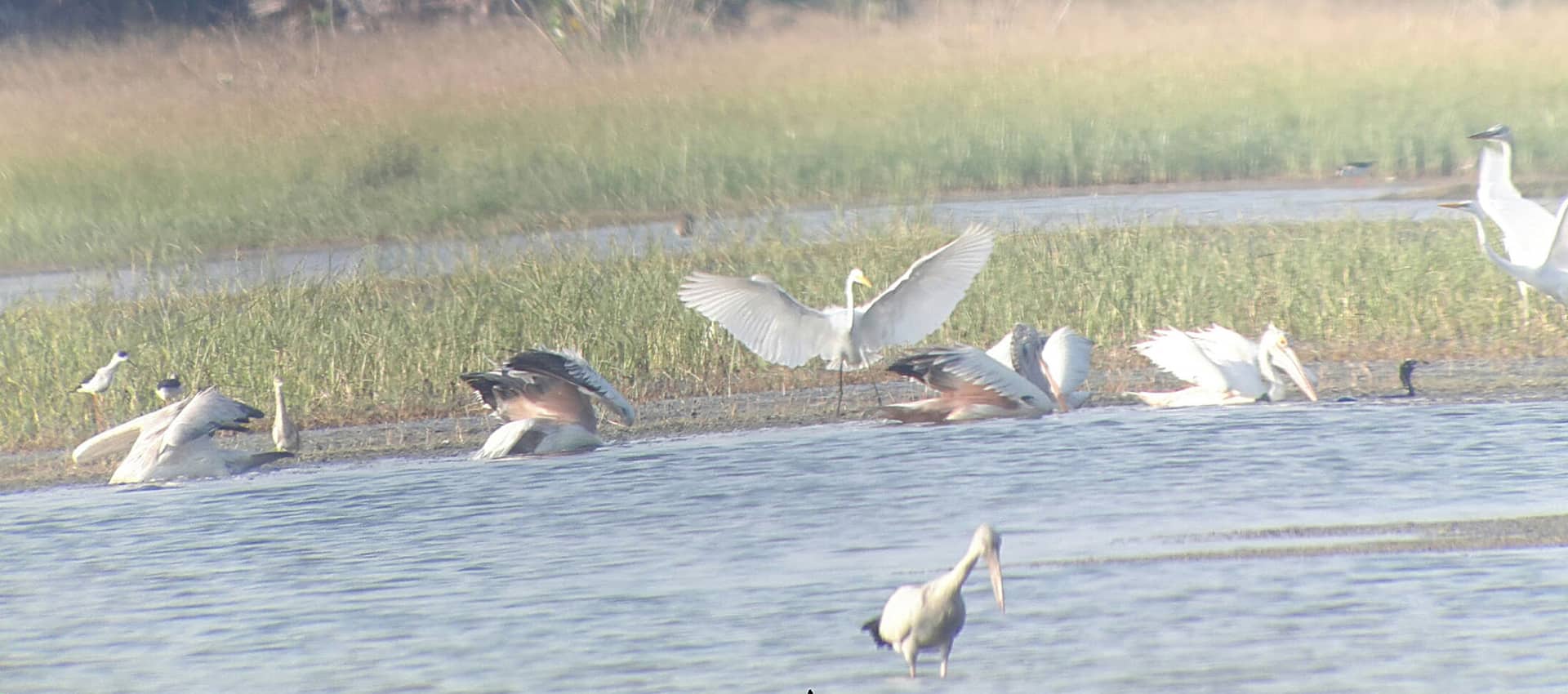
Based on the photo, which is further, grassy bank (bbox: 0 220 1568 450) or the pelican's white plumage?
grassy bank (bbox: 0 220 1568 450)

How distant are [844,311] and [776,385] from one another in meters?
1.22

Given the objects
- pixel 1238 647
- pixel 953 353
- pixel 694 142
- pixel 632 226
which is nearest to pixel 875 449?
pixel 953 353

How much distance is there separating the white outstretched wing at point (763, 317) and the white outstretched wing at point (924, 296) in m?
0.20

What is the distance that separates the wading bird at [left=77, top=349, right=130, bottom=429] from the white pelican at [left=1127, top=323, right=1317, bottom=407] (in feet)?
16.4

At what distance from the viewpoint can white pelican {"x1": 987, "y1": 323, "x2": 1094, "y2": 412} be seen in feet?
33.5

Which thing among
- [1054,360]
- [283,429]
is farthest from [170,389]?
[1054,360]

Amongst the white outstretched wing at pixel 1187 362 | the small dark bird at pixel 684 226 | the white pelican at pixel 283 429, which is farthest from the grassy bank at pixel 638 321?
the small dark bird at pixel 684 226

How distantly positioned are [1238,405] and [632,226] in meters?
9.10

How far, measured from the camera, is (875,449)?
389 inches

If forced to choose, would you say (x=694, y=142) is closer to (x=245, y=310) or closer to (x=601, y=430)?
(x=245, y=310)

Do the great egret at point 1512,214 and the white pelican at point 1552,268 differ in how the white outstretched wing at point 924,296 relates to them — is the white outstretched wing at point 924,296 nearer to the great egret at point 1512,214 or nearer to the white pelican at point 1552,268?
the white pelican at point 1552,268

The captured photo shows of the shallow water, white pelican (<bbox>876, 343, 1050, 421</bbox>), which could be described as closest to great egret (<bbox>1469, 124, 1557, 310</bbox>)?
white pelican (<bbox>876, 343, 1050, 421</bbox>)

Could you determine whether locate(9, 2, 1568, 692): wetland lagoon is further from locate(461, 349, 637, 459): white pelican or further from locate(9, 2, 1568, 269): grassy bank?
locate(461, 349, 637, 459): white pelican

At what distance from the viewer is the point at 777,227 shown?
591 inches
